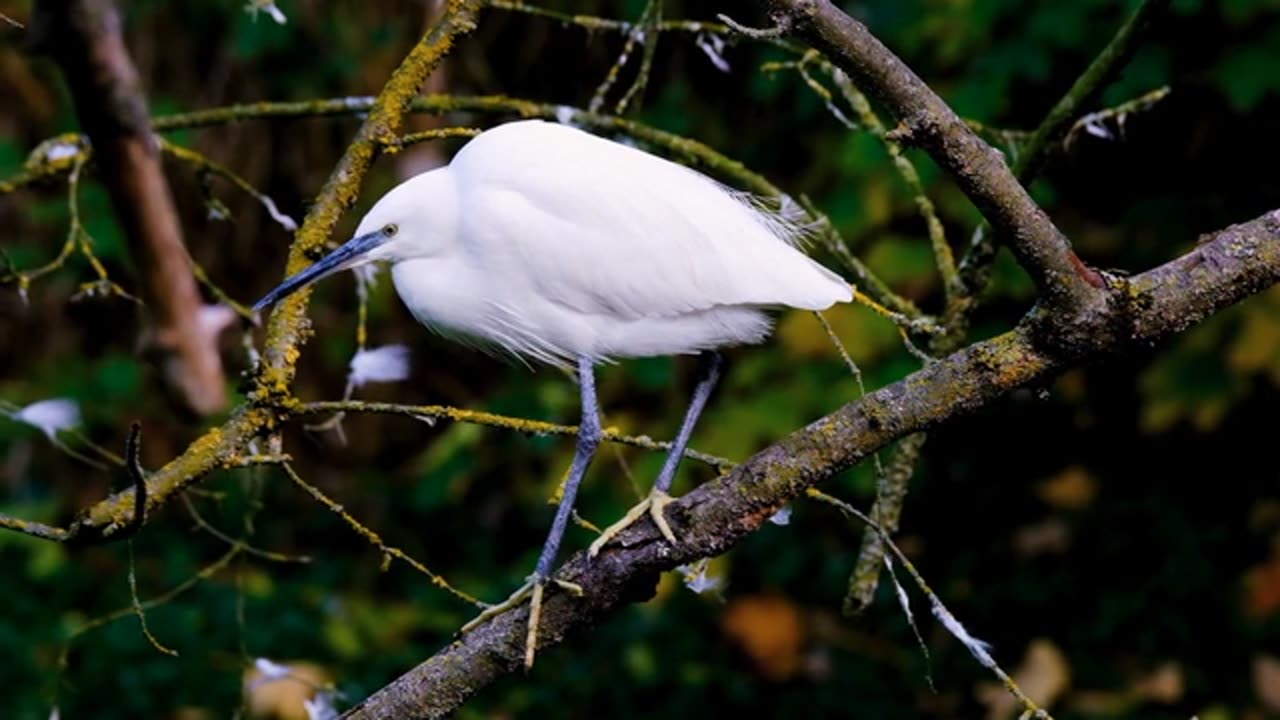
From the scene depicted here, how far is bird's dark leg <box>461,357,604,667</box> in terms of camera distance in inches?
61.4

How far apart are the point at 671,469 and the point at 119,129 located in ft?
2.74

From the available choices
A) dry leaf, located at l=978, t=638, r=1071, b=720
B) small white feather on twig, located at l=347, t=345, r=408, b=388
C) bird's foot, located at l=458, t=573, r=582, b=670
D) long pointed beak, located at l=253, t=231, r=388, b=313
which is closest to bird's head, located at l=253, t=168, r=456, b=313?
long pointed beak, located at l=253, t=231, r=388, b=313

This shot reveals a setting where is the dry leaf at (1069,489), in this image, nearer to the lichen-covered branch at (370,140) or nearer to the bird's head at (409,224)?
the bird's head at (409,224)

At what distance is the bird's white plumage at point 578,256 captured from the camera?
1.73 metres

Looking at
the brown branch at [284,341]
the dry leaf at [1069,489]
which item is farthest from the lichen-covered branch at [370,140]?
the dry leaf at [1069,489]

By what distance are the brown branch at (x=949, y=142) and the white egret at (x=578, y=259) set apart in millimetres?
369

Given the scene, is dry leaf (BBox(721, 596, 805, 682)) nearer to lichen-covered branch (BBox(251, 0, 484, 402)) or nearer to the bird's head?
the bird's head

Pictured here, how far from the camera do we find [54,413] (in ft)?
6.63

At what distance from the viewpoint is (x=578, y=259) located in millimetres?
1730

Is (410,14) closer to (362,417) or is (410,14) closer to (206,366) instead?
(362,417)

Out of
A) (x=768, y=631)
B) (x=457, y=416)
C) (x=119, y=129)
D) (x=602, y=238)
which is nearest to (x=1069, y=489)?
(x=768, y=631)

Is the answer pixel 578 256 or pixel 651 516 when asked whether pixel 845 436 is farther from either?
pixel 578 256

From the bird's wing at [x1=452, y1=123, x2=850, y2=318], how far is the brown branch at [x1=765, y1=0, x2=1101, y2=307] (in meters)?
0.38

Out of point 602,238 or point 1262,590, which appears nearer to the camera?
point 602,238
